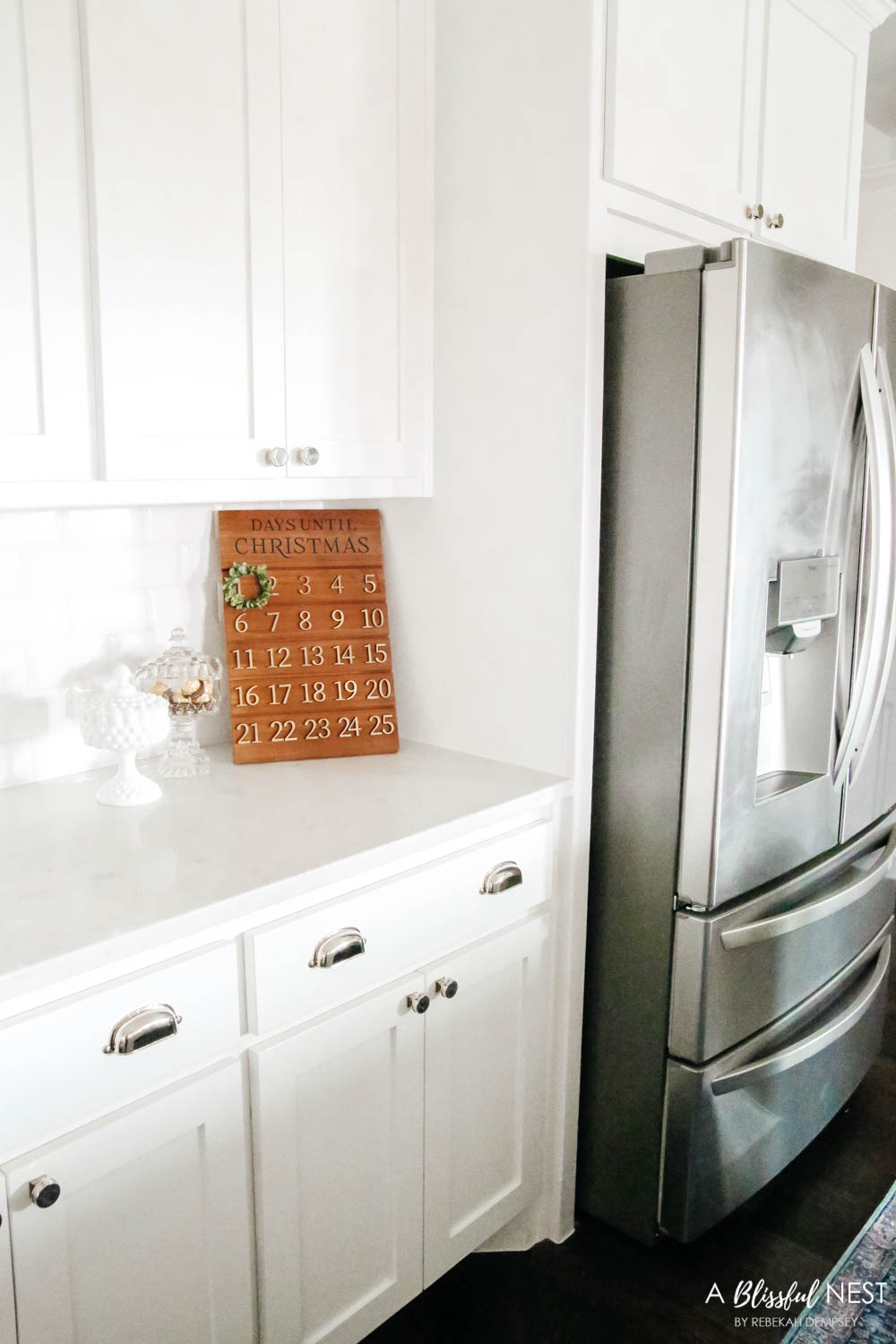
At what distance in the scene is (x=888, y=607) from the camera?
1989 mm

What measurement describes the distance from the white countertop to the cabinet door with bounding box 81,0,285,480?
507 millimetres

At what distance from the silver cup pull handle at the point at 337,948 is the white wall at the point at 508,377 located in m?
0.52

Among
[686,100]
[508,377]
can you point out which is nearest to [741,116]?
[686,100]

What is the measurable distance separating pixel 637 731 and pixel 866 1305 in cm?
92

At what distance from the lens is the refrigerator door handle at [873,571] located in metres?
1.85

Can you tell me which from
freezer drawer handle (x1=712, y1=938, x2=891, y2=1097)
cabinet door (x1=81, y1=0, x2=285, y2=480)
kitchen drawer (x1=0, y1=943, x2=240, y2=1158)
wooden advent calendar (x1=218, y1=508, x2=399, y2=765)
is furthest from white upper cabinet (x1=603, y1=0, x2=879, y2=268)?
freezer drawer handle (x1=712, y1=938, x2=891, y2=1097)

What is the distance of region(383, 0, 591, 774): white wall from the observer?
67.3 inches

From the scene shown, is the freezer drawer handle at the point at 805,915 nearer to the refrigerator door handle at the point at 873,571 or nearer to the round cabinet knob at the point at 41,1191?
the refrigerator door handle at the point at 873,571

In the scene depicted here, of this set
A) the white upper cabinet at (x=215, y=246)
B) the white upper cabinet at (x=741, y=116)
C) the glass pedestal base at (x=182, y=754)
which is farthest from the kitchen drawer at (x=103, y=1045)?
the white upper cabinet at (x=741, y=116)

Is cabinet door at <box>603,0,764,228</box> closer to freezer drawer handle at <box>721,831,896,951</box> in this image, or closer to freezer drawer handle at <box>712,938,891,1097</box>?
freezer drawer handle at <box>721,831,896,951</box>

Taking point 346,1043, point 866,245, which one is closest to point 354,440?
point 346,1043

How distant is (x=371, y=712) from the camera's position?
201 cm

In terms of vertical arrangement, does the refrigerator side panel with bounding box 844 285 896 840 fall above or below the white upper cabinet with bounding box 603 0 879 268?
below

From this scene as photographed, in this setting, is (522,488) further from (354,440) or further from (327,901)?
(327,901)
